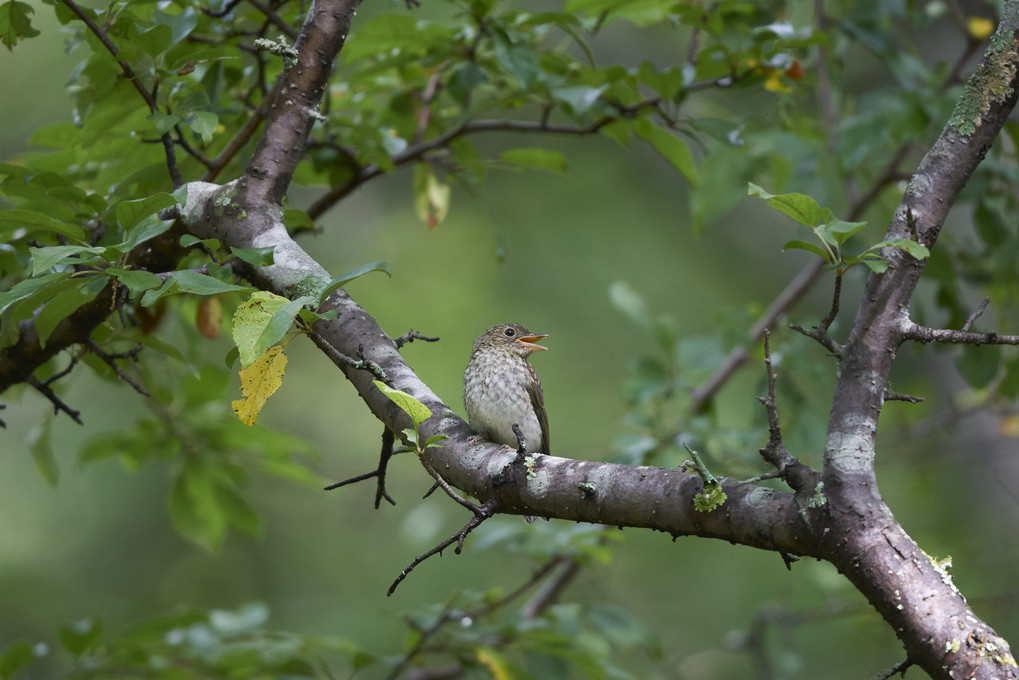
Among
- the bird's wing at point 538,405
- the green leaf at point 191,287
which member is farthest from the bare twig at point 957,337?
the bird's wing at point 538,405

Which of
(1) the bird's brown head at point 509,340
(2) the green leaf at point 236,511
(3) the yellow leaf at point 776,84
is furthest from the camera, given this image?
(1) the bird's brown head at point 509,340

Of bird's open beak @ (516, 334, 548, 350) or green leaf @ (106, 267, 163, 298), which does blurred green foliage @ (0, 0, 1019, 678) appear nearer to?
green leaf @ (106, 267, 163, 298)

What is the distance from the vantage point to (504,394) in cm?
334

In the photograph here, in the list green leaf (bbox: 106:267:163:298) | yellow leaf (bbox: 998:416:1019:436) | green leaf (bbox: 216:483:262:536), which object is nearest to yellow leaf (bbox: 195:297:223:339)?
green leaf (bbox: 216:483:262:536)

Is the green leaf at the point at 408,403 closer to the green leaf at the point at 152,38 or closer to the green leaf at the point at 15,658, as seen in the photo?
the green leaf at the point at 152,38

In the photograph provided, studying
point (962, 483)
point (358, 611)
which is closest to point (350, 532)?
point (358, 611)

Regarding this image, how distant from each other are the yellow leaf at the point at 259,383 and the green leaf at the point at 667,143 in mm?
1628

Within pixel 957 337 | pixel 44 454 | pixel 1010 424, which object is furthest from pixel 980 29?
pixel 44 454

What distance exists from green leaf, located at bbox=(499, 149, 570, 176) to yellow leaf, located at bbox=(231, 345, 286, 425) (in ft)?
5.30

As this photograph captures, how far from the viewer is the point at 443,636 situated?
313 centimetres

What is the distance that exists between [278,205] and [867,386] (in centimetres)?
129

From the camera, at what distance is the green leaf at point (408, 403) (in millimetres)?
1474

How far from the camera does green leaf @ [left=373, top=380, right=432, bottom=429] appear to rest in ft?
4.84

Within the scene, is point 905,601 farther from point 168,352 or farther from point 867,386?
point 168,352
